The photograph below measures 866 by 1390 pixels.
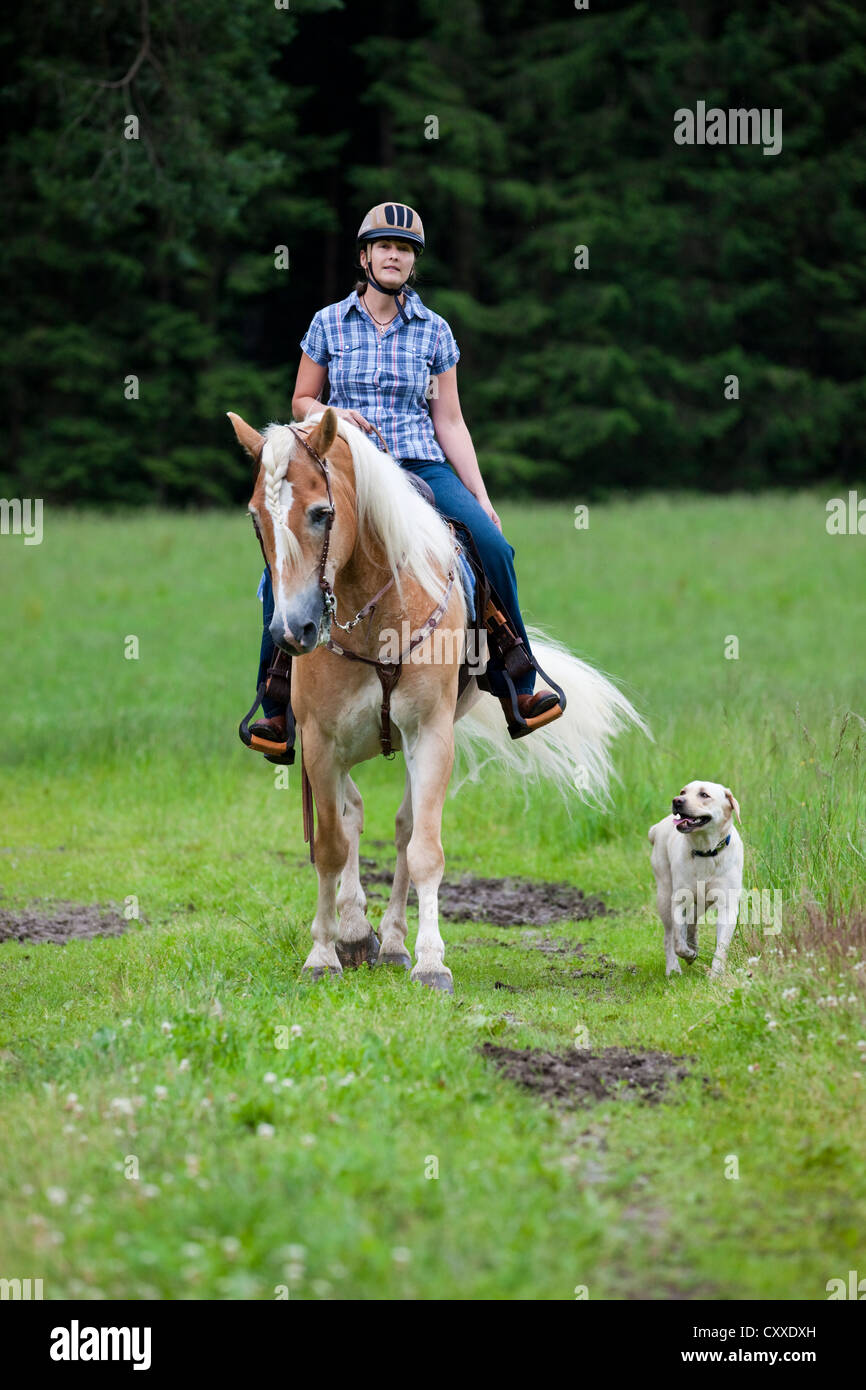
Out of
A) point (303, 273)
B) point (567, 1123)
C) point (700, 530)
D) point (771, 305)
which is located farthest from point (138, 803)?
point (771, 305)

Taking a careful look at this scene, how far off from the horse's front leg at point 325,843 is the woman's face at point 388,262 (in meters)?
2.13

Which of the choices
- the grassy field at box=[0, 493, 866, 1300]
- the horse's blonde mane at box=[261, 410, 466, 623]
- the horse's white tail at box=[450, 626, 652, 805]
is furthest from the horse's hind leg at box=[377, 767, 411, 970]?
the horse's blonde mane at box=[261, 410, 466, 623]

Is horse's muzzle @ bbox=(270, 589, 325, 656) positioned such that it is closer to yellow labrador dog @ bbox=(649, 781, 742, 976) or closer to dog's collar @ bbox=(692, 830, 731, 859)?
yellow labrador dog @ bbox=(649, 781, 742, 976)

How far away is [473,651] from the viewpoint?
7.43 metres

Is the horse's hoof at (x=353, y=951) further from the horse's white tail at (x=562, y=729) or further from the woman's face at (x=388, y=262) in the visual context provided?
the woman's face at (x=388, y=262)

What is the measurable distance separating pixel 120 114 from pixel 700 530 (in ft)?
48.6

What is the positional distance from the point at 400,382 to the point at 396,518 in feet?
3.46

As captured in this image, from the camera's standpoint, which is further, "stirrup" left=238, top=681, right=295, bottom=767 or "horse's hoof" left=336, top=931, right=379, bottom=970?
"horse's hoof" left=336, top=931, right=379, bottom=970

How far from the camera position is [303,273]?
133ft

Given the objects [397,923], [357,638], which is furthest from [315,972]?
[357,638]

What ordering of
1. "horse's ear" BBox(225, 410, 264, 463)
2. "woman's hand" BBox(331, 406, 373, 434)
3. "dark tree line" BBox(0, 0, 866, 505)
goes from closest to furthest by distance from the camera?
1. "horse's ear" BBox(225, 410, 264, 463)
2. "woman's hand" BBox(331, 406, 373, 434)
3. "dark tree line" BBox(0, 0, 866, 505)

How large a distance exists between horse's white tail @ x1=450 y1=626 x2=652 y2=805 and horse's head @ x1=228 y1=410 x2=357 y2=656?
2.44m

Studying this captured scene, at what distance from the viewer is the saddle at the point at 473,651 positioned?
7.20 metres

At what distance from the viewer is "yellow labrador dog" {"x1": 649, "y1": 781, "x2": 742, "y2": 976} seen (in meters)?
7.14
